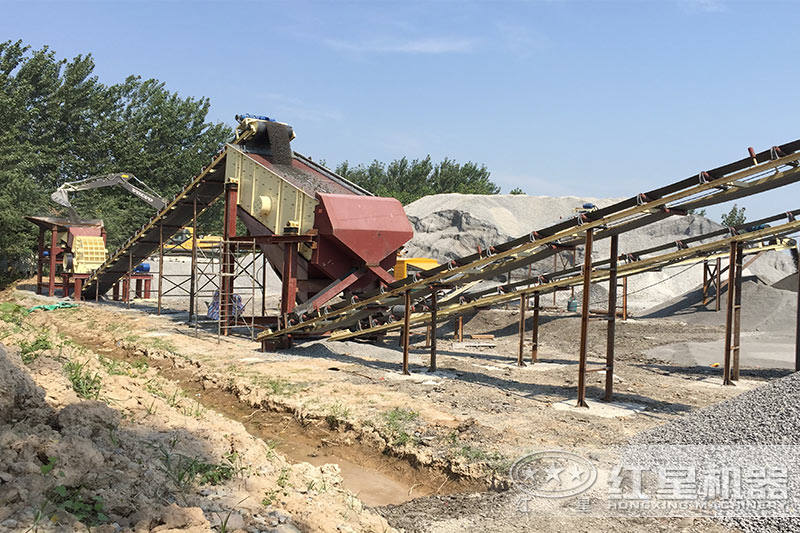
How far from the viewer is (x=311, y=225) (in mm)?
15039

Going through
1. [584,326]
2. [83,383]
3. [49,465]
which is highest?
[584,326]

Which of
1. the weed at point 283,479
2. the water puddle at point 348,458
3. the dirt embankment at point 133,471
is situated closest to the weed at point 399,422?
the water puddle at point 348,458

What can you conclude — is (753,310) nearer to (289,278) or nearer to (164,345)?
(289,278)

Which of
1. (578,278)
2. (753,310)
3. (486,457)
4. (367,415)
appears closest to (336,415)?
(367,415)

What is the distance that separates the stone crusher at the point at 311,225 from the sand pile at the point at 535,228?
1594cm

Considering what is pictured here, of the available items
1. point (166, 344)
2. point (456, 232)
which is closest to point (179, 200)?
point (166, 344)

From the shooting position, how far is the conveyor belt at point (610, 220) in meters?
8.72

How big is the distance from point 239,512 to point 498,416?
5.13m

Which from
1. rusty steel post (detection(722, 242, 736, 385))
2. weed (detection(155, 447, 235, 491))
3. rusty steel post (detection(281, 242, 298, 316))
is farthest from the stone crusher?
weed (detection(155, 447, 235, 491))

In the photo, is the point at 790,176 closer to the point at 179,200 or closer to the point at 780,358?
the point at 780,358

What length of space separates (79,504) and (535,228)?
3594 cm

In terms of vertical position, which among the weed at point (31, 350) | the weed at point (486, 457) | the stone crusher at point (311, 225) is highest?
the stone crusher at point (311, 225)

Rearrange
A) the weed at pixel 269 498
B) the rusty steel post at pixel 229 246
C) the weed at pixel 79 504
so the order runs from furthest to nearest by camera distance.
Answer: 1. the rusty steel post at pixel 229 246
2. the weed at pixel 269 498
3. the weed at pixel 79 504

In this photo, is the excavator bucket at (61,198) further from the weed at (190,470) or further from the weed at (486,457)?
the weed at (486,457)
